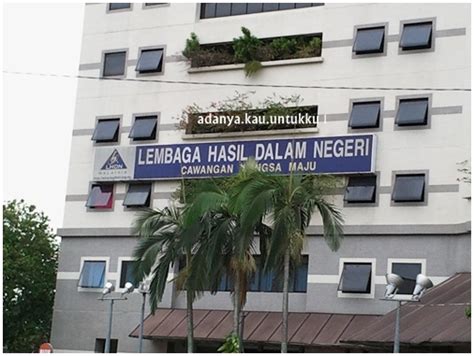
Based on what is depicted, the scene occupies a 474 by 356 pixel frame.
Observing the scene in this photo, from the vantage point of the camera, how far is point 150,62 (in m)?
36.6

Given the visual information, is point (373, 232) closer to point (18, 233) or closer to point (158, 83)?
point (158, 83)

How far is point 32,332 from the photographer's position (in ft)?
146

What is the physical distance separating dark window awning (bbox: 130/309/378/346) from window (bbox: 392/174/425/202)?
379 cm

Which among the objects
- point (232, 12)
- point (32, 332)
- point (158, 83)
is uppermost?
point (232, 12)

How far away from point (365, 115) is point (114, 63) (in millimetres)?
9932

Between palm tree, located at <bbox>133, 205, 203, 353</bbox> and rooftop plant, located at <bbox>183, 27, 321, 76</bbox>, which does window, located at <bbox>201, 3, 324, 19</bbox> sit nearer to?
rooftop plant, located at <bbox>183, 27, 321, 76</bbox>

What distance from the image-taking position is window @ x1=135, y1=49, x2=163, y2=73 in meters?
36.5

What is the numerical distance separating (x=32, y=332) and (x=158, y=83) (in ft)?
46.9

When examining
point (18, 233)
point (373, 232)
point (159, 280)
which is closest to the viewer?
point (159, 280)

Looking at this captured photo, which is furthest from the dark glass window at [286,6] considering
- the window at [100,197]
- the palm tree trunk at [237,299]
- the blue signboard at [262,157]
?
the palm tree trunk at [237,299]

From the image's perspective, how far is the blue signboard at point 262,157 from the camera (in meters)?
32.7

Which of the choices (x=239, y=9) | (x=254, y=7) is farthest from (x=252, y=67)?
(x=239, y=9)

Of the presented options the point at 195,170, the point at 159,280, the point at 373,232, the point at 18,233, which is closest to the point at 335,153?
the point at 373,232

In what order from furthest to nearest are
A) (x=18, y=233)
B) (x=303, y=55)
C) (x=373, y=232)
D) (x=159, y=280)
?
1. (x=18, y=233)
2. (x=303, y=55)
3. (x=373, y=232)
4. (x=159, y=280)
